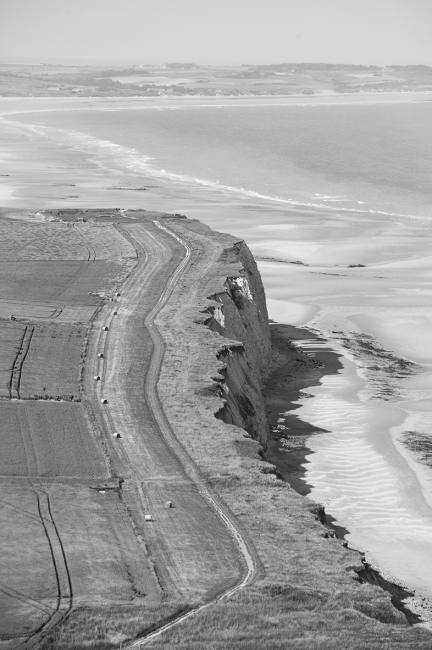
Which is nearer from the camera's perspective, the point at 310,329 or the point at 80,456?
the point at 80,456

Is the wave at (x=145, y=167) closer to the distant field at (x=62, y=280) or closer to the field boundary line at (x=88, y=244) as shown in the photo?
the field boundary line at (x=88, y=244)

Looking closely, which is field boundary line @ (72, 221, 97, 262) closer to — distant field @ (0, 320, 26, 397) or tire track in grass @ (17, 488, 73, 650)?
distant field @ (0, 320, 26, 397)

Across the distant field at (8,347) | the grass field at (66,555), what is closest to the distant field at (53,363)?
the distant field at (8,347)

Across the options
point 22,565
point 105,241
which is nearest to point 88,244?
point 105,241

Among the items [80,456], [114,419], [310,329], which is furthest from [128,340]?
[310,329]

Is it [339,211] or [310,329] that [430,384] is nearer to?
[310,329]

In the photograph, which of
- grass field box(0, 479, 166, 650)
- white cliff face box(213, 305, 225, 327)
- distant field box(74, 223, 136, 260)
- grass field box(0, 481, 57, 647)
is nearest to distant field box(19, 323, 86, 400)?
white cliff face box(213, 305, 225, 327)
